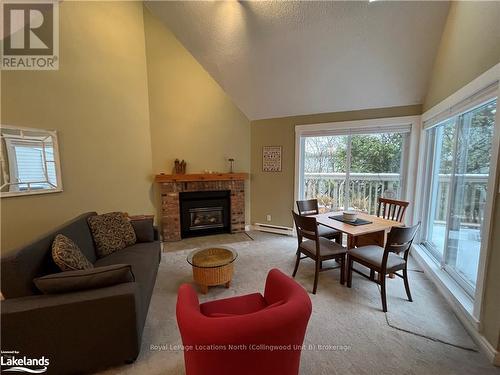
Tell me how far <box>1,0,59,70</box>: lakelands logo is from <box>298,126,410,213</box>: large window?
3.80 m

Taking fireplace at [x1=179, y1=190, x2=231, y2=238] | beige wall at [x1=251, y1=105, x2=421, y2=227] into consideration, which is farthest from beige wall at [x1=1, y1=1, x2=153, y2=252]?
beige wall at [x1=251, y1=105, x2=421, y2=227]

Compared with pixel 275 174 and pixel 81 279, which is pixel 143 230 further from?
pixel 275 174

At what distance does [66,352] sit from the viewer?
4.72 ft

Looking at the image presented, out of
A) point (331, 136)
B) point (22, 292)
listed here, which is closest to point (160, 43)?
point (331, 136)

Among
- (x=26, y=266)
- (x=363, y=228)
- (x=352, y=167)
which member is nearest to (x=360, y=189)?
(x=352, y=167)

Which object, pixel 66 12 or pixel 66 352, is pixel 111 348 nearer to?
pixel 66 352

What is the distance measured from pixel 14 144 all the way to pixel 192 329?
9.42 ft

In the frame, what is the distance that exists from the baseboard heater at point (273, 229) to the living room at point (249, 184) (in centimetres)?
4

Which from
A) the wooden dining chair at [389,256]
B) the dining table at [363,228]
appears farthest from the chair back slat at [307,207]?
the wooden dining chair at [389,256]

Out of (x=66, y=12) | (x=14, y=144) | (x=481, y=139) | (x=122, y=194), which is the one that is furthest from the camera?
(x=122, y=194)

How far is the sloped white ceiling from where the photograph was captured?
2.66 metres

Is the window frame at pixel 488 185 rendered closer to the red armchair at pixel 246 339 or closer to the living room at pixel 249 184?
the living room at pixel 249 184

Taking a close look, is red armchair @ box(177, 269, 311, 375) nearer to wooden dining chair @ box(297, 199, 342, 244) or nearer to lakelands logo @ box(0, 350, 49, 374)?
lakelands logo @ box(0, 350, 49, 374)

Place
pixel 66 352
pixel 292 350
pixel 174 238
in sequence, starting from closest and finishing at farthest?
pixel 292 350, pixel 66 352, pixel 174 238
